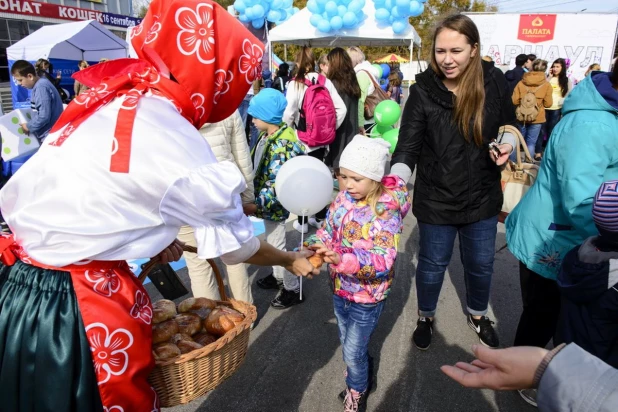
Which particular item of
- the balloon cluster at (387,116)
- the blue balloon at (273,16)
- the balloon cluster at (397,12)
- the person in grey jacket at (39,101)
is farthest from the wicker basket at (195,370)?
the blue balloon at (273,16)

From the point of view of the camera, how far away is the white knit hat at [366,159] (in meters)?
2.18

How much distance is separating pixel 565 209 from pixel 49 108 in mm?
6464

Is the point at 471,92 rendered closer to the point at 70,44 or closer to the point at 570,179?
the point at 570,179

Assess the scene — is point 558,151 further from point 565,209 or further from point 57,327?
point 57,327

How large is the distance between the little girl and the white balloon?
43cm

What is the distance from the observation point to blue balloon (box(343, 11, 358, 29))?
9.08 metres

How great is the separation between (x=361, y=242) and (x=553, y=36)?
1835 centimetres

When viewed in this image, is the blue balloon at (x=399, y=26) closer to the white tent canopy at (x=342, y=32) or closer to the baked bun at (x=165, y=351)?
the white tent canopy at (x=342, y=32)

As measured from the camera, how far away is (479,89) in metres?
2.47

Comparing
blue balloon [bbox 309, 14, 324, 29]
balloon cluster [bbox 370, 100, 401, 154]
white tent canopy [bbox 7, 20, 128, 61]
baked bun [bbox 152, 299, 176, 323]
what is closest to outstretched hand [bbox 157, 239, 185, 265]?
baked bun [bbox 152, 299, 176, 323]

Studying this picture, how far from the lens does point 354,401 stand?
2381 mm

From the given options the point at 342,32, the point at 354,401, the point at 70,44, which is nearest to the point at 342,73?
the point at 354,401

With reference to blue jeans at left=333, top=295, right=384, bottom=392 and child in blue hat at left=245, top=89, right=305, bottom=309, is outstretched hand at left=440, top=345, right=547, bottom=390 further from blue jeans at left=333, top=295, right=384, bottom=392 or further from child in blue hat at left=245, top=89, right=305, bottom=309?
child in blue hat at left=245, top=89, right=305, bottom=309

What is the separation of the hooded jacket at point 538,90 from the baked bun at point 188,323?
25.3 ft
